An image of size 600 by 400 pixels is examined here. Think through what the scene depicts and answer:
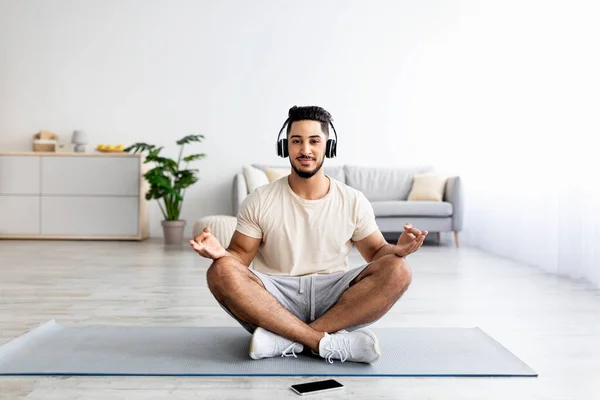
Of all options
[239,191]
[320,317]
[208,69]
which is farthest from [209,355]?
[208,69]

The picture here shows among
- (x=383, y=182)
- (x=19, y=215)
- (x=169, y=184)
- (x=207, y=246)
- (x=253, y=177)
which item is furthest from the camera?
(x=383, y=182)

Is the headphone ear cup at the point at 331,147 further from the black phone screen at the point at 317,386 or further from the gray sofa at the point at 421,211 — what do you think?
the gray sofa at the point at 421,211

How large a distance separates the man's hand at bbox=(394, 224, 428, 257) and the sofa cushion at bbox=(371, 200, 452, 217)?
4.11 m

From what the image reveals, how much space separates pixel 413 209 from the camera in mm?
6289

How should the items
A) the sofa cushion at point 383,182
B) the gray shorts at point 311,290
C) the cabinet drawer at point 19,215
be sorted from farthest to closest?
the sofa cushion at point 383,182, the cabinet drawer at point 19,215, the gray shorts at point 311,290

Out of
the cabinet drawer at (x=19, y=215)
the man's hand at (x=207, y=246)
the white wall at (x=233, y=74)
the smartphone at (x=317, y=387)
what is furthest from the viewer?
the white wall at (x=233, y=74)

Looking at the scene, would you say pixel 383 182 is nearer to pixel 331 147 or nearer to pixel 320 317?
pixel 331 147

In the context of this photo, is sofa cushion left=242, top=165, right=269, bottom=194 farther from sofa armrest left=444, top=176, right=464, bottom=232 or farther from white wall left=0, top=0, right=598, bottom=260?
sofa armrest left=444, top=176, right=464, bottom=232

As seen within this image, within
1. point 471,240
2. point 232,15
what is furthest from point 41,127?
point 471,240

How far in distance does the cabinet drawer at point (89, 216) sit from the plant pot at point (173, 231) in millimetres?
538

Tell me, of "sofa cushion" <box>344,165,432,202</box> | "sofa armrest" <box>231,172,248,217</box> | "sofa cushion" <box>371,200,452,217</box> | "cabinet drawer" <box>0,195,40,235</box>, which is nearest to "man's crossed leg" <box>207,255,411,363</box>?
"sofa armrest" <box>231,172,248,217</box>

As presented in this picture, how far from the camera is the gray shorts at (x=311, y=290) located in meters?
2.28

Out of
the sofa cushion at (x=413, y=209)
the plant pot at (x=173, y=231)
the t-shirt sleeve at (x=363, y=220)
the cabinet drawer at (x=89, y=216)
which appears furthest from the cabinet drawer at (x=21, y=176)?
the t-shirt sleeve at (x=363, y=220)

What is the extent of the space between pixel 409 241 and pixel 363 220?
264 mm
